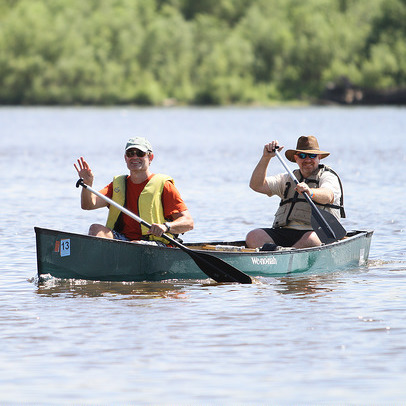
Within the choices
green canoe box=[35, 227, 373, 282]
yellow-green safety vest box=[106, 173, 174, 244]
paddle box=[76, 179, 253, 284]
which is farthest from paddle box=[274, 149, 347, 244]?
yellow-green safety vest box=[106, 173, 174, 244]

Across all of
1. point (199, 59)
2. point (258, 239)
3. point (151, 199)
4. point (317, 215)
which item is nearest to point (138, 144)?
point (151, 199)

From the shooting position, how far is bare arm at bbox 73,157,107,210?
912cm

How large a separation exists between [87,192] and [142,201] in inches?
21.0

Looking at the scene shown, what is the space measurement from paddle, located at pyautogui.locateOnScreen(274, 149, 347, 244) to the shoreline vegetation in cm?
6513

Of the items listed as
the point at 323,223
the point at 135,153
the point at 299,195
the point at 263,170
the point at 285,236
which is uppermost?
the point at 135,153

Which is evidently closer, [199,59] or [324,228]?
[324,228]

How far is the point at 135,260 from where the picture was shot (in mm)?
9406

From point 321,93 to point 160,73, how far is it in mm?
12204

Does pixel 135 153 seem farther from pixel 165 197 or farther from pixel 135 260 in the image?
pixel 135 260

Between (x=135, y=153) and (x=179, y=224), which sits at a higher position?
(x=135, y=153)

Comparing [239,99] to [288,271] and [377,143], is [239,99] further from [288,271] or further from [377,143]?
[288,271]

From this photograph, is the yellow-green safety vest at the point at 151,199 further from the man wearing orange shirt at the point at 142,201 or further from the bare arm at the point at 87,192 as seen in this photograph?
the bare arm at the point at 87,192

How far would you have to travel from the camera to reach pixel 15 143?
3822 cm

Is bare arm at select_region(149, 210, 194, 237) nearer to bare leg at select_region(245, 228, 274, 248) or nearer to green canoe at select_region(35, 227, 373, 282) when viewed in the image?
green canoe at select_region(35, 227, 373, 282)
